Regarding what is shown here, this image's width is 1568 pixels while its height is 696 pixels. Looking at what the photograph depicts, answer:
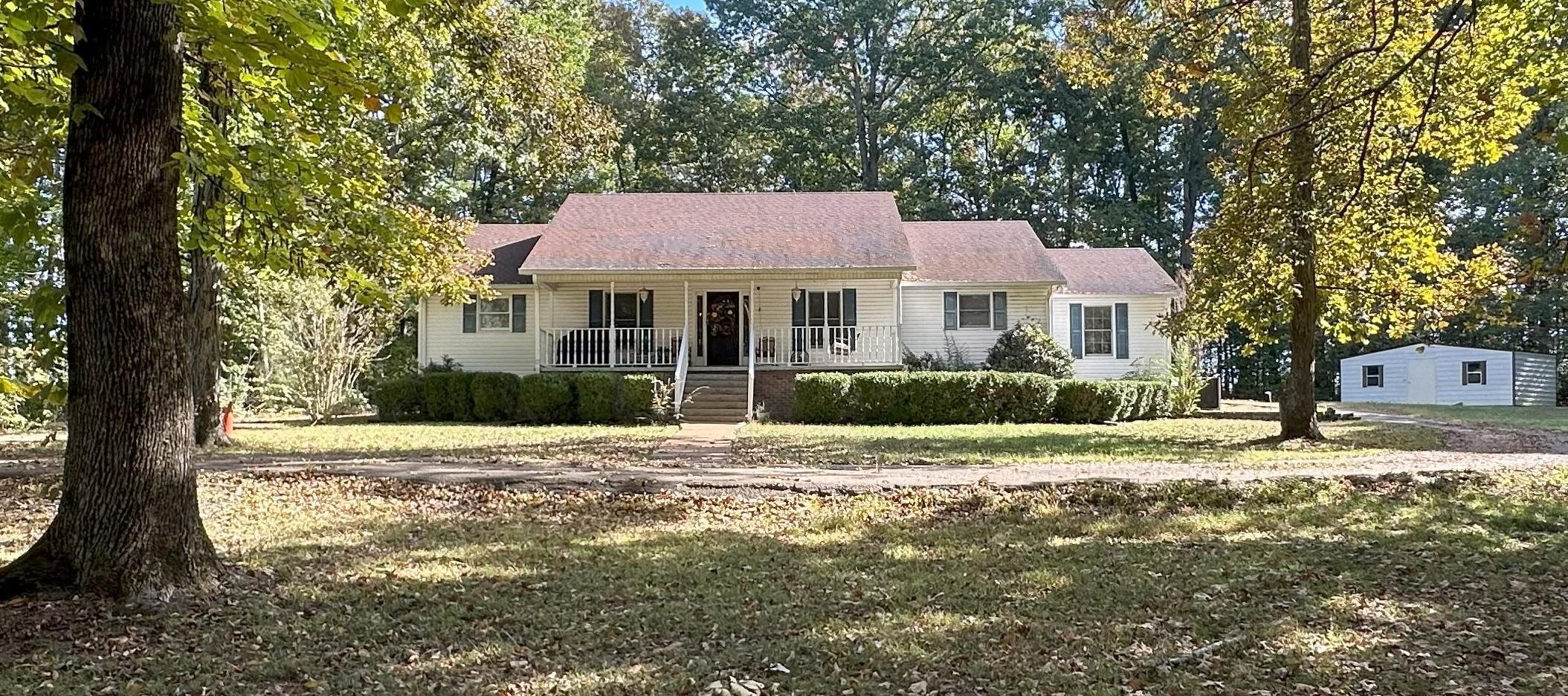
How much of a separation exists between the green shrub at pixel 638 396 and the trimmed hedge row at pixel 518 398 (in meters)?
0.01

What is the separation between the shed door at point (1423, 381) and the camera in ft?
109

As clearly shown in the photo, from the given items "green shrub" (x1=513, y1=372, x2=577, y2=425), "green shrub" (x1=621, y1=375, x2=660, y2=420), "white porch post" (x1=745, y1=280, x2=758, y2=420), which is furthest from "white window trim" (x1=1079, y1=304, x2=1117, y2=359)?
"green shrub" (x1=513, y1=372, x2=577, y2=425)

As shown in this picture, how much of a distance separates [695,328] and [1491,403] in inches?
1023

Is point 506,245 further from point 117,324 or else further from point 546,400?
point 117,324

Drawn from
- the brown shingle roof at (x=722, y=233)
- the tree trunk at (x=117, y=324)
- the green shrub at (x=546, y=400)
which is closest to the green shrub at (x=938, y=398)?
the brown shingle roof at (x=722, y=233)

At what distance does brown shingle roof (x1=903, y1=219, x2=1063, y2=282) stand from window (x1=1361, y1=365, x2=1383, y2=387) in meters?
16.1

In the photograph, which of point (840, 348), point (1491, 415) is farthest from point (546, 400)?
point (1491, 415)

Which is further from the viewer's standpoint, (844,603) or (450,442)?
(450,442)

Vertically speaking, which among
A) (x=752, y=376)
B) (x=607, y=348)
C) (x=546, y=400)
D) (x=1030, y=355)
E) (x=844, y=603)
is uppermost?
(x=607, y=348)

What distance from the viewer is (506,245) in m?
25.9

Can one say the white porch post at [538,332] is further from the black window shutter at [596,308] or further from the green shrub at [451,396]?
the green shrub at [451,396]

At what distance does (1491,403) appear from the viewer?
3195cm

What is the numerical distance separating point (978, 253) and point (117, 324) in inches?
895

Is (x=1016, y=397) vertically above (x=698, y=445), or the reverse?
(x=1016, y=397)
